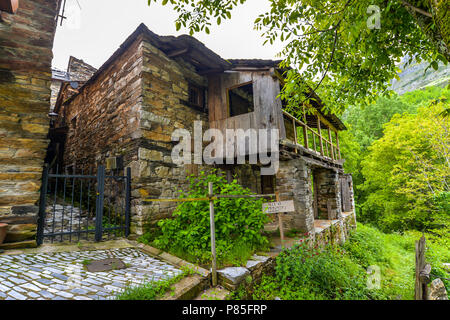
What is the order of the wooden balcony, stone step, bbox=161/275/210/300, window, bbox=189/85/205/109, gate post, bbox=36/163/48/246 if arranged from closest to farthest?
stone step, bbox=161/275/210/300
gate post, bbox=36/163/48/246
window, bbox=189/85/205/109
the wooden balcony

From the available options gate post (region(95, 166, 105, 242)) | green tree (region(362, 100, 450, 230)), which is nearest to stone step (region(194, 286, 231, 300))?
gate post (region(95, 166, 105, 242))

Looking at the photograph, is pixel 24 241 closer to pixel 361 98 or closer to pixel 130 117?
pixel 130 117

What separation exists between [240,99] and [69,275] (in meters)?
7.79

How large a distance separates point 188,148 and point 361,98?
429cm

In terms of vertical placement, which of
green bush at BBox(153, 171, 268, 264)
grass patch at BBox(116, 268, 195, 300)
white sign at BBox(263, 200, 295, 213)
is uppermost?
white sign at BBox(263, 200, 295, 213)

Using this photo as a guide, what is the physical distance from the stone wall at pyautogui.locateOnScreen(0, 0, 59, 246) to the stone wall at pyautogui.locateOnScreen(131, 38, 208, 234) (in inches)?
70.8

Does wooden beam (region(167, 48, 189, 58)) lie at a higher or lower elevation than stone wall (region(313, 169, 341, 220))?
higher

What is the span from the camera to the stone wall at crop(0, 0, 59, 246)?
3.58 meters

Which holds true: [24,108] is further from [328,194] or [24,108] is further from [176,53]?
[328,194]

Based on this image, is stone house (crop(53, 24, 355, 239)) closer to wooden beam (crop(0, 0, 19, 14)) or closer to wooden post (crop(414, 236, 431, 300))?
wooden beam (crop(0, 0, 19, 14))

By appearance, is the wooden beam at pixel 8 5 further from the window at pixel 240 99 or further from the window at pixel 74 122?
the window at pixel 74 122

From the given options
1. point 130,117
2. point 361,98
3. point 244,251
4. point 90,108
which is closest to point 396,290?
point 244,251

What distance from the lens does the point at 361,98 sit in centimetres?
373

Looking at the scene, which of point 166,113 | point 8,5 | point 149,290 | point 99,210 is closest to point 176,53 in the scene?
point 166,113
